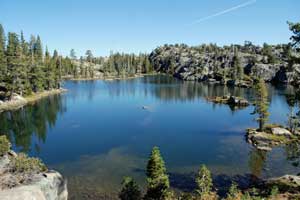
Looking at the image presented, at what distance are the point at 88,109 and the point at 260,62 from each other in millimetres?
138428

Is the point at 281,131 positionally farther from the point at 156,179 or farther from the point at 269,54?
the point at 269,54

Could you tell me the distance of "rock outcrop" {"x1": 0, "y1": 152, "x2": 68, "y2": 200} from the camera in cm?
1958

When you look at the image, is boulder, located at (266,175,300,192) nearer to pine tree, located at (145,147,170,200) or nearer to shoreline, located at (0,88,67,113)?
pine tree, located at (145,147,170,200)

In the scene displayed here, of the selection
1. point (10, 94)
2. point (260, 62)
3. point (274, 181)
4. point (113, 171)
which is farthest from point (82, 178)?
point (260, 62)

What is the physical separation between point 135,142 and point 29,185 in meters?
31.0

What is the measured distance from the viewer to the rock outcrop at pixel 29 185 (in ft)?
64.2

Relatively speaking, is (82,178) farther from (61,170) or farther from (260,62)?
(260,62)

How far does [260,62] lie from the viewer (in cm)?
18462

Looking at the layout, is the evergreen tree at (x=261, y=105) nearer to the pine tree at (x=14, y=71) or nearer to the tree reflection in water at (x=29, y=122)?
the tree reflection in water at (x=29, y=122)

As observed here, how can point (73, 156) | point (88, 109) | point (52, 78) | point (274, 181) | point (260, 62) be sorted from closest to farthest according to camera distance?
point (274, 181), point (73, 156), point (88, 109), point (52, 78), point (260, 62)

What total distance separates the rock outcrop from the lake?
580 centimetres

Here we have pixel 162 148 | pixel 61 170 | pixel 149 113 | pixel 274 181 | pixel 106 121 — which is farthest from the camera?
pixel 149 113

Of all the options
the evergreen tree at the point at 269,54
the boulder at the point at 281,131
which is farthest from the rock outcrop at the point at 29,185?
the evergreen tree at the point at 269,54

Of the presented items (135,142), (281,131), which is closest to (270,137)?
(281,131)
